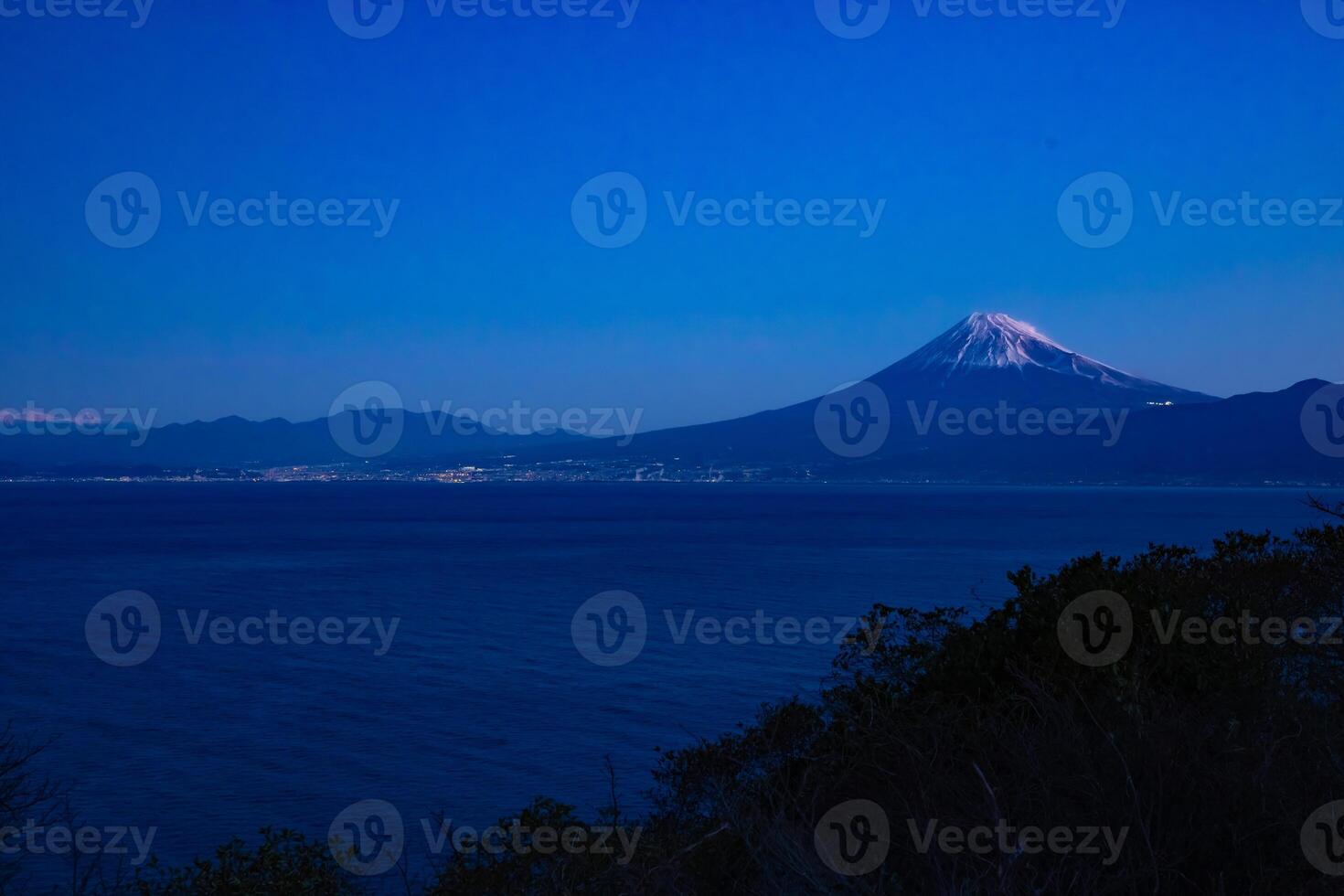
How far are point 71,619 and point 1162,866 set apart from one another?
38.2 meters

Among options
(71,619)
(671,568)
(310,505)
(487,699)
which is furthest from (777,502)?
(487,699)

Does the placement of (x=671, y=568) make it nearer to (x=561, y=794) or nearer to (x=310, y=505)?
(x=561, y=794)

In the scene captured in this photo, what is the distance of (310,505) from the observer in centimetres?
13750
